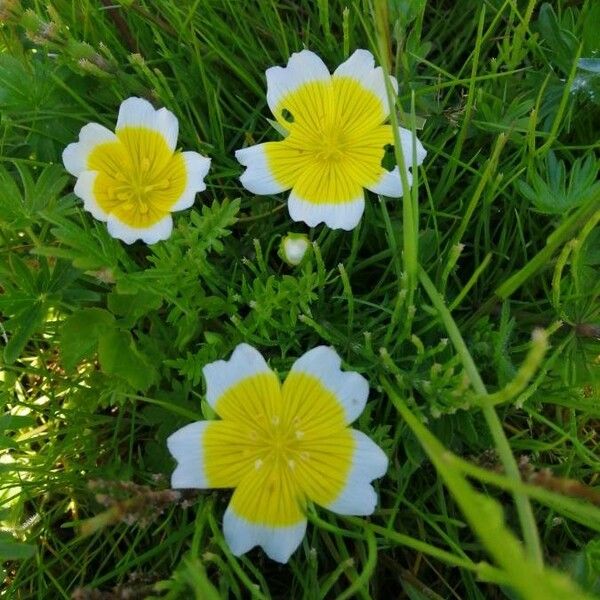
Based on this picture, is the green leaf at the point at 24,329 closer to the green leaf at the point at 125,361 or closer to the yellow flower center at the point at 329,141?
the green leaf at the point at 125,361

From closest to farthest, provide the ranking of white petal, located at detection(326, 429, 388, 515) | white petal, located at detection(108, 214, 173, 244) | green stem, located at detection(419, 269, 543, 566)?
green stem, located at detection(419, 269, 543, 566), white petal, located at detection(326, 429, 388, 515), white petal, located at detection(108, 214, 173, 244)

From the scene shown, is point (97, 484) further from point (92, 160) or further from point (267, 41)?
point (267, 41)

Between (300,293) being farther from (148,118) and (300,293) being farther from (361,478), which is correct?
(148,118)

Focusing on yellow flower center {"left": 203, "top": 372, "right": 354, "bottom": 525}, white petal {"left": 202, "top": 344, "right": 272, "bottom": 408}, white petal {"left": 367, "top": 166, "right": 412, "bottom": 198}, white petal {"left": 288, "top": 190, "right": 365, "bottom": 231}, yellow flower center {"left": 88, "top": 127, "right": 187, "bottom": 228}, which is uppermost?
yellow flower center {"left": 88, "top": 127, "right": 187, "bottom": 228}

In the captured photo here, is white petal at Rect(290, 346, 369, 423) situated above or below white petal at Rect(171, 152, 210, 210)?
below

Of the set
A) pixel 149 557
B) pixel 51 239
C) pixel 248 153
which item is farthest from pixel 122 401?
pixel 248 153

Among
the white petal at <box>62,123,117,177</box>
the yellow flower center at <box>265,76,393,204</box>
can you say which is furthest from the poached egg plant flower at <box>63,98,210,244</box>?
the yellow flower center at <box>265,76,393,204</box>

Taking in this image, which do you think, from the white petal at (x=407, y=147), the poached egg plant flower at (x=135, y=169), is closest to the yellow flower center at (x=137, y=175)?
the poached egg plant flower at (x=135, y=169)

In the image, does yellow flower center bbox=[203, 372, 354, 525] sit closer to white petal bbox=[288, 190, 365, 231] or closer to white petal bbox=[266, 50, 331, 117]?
white petal bbox=[288, 190, 365, 231]
